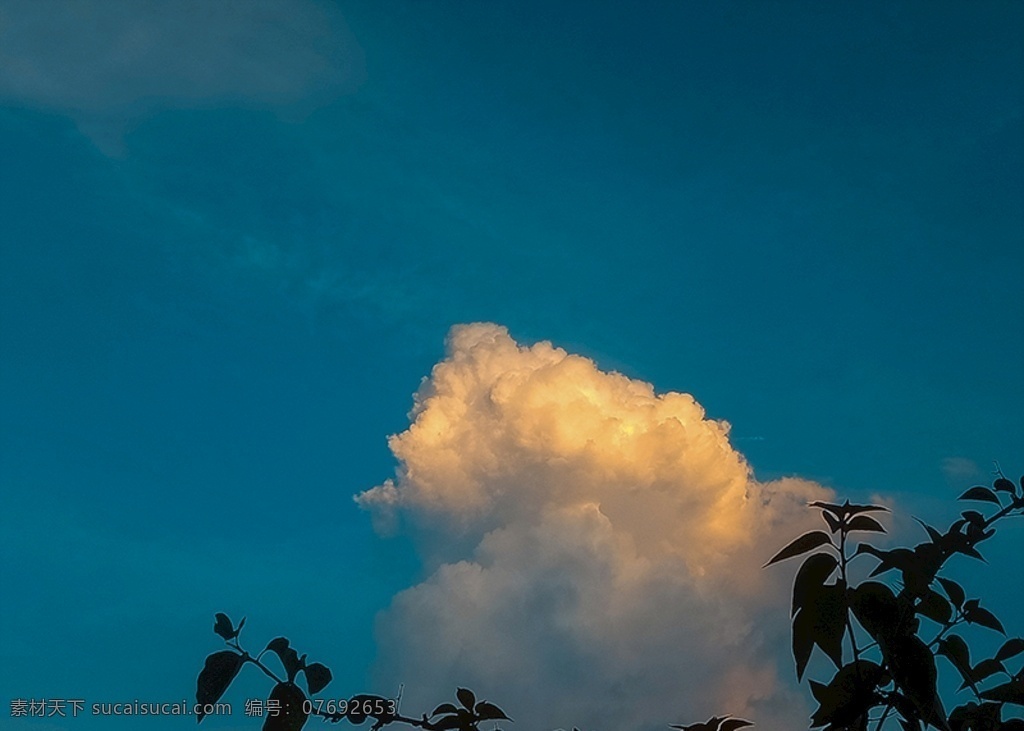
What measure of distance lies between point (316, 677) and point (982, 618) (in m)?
2.21

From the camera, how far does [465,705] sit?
2.83 meters

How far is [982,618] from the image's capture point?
8.95ft

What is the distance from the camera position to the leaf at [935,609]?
2396mm

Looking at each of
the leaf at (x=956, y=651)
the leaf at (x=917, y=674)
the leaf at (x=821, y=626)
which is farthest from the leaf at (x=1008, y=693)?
the leaf at (x=821, y=626)

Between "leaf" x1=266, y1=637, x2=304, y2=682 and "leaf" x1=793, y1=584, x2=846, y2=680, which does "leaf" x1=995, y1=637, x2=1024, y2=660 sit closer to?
"leaf" x1=793, y1=584, x2=846, y2=680

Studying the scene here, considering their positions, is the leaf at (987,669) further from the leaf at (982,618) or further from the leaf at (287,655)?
the leaf at (287,655)

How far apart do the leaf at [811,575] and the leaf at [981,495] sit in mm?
1065

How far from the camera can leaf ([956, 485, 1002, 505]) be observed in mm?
2952

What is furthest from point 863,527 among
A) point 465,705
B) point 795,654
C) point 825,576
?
point 465,705

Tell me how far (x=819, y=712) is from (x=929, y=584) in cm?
54

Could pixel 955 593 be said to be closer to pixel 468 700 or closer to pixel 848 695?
pixel 848 695

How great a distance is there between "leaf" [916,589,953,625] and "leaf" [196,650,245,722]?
2093 mm

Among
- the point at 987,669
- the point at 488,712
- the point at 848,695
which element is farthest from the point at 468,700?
the point at 987,669

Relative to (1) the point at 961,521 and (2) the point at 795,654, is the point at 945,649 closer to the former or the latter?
(1) the point at 961,521
